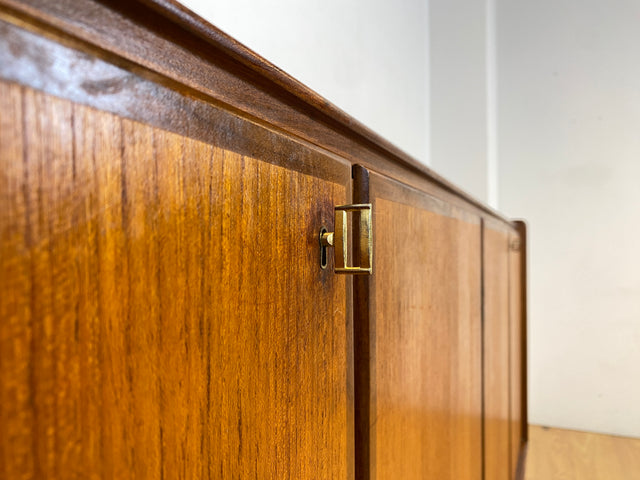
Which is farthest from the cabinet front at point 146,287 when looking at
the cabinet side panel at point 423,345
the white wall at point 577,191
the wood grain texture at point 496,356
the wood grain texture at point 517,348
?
the white wall at point 577,191

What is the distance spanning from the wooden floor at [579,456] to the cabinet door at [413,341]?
1.25 metres

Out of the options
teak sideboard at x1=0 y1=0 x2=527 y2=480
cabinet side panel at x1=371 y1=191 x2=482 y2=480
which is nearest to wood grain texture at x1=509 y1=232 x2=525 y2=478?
cabinet side panel at x1=371 y1=191 x2=482 y2=480

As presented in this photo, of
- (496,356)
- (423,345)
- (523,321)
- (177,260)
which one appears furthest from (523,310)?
(177,260)

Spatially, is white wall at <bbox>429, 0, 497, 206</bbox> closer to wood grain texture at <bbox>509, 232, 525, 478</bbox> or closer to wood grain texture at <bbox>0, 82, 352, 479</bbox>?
wood grain texture at <bbox>509, 232, 525, 478</bbox>

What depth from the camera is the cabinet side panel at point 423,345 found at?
1.41ft

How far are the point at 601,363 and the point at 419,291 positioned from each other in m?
2.10

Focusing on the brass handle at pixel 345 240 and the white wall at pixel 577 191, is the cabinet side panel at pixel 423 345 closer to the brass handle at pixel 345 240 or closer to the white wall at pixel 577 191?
the brass handle at pixel 345 240

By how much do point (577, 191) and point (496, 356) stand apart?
137cm

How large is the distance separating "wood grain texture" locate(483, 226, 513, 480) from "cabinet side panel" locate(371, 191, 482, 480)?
0.19 meters

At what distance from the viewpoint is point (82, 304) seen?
165 millimetres

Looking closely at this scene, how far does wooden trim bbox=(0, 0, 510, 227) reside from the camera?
0.16 metres

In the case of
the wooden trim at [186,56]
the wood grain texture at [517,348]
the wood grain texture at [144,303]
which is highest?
the wooden trim at [186,56]

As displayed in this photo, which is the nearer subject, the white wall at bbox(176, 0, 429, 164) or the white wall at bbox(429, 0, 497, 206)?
the white wall at bbox(176, 0, 429, 164)

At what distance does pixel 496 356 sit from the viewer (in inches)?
47.9
